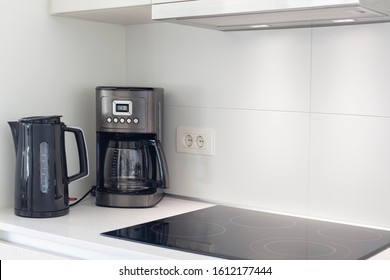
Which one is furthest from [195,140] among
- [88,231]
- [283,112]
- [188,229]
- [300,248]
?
[300,248]

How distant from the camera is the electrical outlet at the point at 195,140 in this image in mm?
2090

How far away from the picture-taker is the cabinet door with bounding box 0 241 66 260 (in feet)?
5.51

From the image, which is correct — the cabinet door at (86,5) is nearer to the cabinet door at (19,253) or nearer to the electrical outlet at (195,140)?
the electrical outlet at (195,140)

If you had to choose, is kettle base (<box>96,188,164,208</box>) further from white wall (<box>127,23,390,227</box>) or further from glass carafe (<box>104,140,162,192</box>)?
white wall (<box>127,23,390,227</box>)

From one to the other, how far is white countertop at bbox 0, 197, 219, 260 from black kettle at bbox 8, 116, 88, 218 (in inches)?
1.5

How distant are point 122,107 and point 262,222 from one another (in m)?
0.57

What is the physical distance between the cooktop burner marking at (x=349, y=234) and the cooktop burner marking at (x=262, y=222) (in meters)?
0.11

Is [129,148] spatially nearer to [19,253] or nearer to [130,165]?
[130,165]

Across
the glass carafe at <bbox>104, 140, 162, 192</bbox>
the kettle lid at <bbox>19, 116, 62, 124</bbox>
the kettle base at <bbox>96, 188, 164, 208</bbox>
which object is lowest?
the kettle base at <bbox>96, 188, 164, 208</bbox>

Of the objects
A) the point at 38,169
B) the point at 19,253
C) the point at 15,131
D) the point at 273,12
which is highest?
the point at 273,12

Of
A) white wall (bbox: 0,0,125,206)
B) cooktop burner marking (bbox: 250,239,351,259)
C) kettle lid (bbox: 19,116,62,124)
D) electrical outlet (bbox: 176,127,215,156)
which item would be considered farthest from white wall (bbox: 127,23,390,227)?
kettle lid (bbox: 19,116,62,124)

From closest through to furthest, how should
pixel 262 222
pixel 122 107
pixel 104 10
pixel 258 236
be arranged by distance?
pixel 258 236, pixel 262 222, pixel 104 10, pixel 122 107

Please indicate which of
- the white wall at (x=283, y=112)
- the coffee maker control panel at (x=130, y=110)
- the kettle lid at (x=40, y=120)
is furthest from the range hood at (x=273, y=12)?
the kettle lid at (x=40, y=120)

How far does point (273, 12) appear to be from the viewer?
1.55 m
